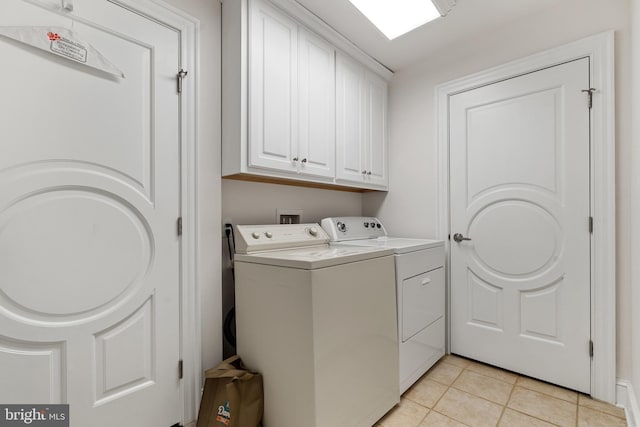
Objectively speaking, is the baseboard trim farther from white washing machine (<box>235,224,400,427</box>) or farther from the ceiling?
the ceiling

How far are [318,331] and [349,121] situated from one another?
5.30 ft

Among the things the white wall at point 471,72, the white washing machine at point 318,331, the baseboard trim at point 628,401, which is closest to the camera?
the white washing machine at point 318,331

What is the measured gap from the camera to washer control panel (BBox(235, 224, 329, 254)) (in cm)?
168

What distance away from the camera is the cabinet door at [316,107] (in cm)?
192

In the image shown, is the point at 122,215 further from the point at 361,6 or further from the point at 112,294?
the point at 361,6

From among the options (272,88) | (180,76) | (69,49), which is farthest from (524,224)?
(69,49)

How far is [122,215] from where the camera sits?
1334mm

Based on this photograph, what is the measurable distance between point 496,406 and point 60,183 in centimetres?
248

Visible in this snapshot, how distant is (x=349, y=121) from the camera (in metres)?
2.31

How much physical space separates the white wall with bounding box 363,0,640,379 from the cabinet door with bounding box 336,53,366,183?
18.7 inches

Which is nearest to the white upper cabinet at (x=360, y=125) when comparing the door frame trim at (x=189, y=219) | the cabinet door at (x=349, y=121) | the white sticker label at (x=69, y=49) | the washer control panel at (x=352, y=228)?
the cabinet door at (x=349, y=121)

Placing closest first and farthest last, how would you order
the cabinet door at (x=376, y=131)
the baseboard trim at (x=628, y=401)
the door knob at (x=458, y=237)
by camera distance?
the baseboard trim at (x=628, y=401), the door knob at (x=458, y=237), the cabinet door at (x=376, y=131)
